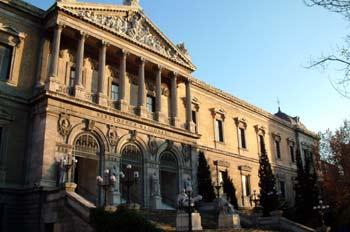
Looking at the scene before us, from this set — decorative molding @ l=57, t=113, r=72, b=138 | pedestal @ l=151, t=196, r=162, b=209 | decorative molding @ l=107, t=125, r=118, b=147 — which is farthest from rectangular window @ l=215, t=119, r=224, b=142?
decorative molding @ l=57, t=113, r=72, b=138

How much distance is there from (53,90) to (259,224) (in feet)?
51.0

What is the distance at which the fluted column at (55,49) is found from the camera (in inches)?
829

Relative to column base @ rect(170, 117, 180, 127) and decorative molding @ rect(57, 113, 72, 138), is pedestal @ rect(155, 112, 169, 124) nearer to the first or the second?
column base @ rect(170, 117, 180, 127)

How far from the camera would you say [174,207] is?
2567 cm

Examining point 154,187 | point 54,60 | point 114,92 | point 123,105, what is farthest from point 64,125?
point 154,187

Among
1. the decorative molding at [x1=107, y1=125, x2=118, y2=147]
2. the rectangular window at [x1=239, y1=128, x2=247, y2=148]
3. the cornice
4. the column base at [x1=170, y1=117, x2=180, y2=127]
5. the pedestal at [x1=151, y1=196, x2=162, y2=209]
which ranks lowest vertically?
the pedestal at [x1=151, y1=196, x2=162, y2=209]

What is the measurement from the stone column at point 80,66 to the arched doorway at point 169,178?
6974 millimetres

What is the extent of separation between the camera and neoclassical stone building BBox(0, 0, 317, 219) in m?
20.0

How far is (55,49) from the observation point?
2152 cm

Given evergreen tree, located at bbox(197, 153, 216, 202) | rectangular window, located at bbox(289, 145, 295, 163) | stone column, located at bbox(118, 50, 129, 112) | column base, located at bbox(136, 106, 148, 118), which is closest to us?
stone column, located at bbox(118, 50, 129, 112)

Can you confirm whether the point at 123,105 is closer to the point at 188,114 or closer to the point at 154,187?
the point at 154,187

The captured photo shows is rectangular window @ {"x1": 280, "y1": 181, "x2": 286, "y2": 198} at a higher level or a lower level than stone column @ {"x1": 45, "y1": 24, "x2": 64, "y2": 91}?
lower

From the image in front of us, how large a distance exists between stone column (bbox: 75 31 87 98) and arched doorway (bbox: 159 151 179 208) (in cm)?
697

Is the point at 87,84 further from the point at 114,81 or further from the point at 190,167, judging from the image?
the point at 190,167
